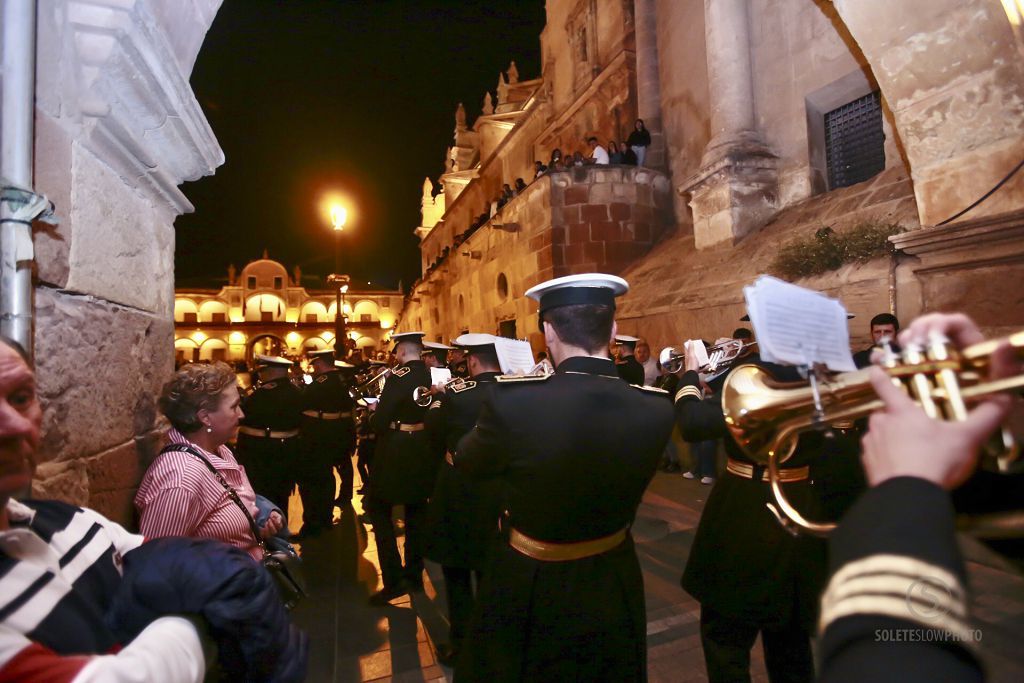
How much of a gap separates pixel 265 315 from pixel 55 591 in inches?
2561

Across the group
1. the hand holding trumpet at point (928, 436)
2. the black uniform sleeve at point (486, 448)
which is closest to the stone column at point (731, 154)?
the black uniform sleeve at point (486, 448)

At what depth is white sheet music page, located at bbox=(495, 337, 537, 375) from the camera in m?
3.38

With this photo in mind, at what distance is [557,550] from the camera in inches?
80.5

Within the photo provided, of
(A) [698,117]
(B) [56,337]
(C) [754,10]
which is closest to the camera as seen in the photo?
(B) [56,337]

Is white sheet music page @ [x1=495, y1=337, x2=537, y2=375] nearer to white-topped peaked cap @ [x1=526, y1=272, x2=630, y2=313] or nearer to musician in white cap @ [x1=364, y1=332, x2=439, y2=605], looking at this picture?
white-topped peaked cap @ [x1=526, y1=272, x2=630, y2=313]

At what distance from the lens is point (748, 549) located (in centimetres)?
255

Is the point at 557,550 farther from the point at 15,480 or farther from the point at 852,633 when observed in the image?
the point at 15,480

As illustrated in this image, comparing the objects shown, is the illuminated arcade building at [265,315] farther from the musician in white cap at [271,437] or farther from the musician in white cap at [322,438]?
the musician in white cap at [271,437]

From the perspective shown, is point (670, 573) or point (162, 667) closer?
point (162, 667)

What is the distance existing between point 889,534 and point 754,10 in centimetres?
1200

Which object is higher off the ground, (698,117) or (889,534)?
(698,117)

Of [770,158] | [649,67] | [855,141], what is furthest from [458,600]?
[649,67]

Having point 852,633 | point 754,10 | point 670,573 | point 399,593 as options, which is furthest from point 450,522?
point 754,10

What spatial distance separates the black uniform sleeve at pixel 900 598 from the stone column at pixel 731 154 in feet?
31.3
